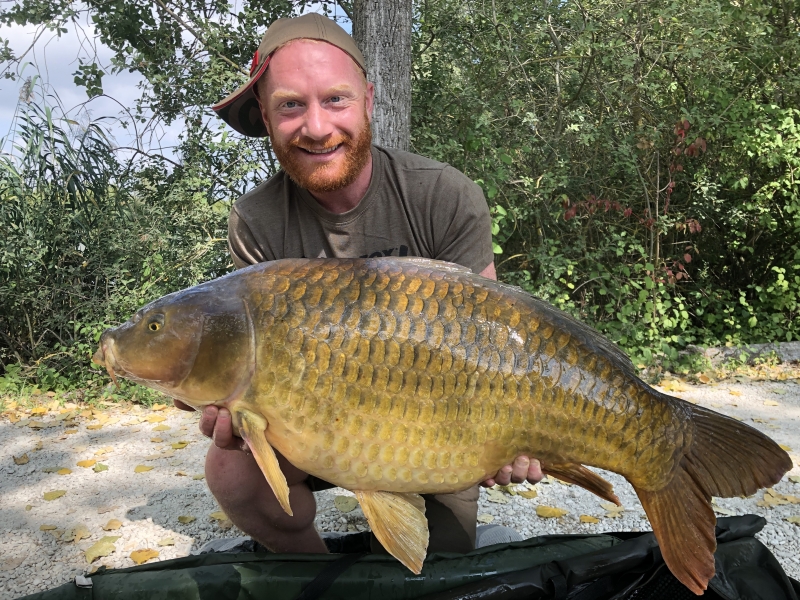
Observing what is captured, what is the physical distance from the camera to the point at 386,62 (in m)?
3.07

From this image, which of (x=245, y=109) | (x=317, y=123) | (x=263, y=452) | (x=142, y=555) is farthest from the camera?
(x=142, y=555)

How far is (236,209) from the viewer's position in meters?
1.82

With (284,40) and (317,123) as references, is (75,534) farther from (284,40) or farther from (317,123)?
(284,40)

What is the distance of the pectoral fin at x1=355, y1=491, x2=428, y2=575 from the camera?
1227 millimetres

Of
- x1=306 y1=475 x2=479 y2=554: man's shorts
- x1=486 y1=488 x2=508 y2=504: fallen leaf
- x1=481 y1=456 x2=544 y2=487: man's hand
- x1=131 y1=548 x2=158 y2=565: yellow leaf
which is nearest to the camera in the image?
x1=481 y1=456 x2=544 y2=487: man's hand

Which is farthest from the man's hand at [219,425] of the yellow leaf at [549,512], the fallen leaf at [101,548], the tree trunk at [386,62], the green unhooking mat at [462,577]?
the tree trunk at [386,62]

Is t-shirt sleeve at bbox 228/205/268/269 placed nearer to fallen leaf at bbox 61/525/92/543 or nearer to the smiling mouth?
the smiling mouth

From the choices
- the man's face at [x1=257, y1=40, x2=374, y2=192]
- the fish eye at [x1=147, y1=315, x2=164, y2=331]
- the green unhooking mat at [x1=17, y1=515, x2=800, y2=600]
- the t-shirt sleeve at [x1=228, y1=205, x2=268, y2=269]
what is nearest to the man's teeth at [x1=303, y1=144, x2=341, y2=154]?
the man's face at [x1=257, y1=40, x2=374, y2=192]

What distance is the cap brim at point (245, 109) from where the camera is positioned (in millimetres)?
1739

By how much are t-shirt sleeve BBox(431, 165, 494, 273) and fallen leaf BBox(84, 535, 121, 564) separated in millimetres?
1346

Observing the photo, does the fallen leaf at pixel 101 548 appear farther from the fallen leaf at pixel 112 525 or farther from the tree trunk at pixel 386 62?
the tree trunk at pixel 386 62

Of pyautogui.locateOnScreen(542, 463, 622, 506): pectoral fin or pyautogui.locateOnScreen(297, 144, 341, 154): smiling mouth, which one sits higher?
pyautogui.locateOnScreen(297, 144, 341, 154): smiling mouth

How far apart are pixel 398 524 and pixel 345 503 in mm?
1170

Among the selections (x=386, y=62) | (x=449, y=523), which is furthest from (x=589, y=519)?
(x=386, y=62)
